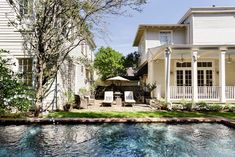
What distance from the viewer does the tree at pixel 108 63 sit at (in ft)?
113

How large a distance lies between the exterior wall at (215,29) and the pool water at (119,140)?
12.3 metres

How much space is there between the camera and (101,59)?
115 feet

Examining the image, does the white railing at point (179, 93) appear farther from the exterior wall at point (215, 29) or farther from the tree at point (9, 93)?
the tree at point (9, 93)

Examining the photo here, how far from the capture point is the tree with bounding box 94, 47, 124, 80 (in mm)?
34469

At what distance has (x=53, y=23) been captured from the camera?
1389cm

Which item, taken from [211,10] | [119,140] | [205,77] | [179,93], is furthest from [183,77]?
[119,140]

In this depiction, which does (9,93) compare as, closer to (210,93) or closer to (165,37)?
(210,93)

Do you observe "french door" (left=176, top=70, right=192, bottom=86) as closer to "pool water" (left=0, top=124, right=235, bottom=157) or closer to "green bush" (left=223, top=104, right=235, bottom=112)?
"green bush" (left=223, top=104, right=235, bottom=112)

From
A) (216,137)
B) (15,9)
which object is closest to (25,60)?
(15,9)

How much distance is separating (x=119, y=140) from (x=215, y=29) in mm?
16883

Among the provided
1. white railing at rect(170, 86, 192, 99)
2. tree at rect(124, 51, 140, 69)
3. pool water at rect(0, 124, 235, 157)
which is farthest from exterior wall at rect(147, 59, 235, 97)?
tree at rect(124, 51, 140, 69)

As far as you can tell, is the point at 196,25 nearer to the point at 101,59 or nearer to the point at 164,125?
the point at 164,125

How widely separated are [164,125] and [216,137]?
2.61 meters

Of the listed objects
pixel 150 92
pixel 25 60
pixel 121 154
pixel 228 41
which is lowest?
pixel 121 154
